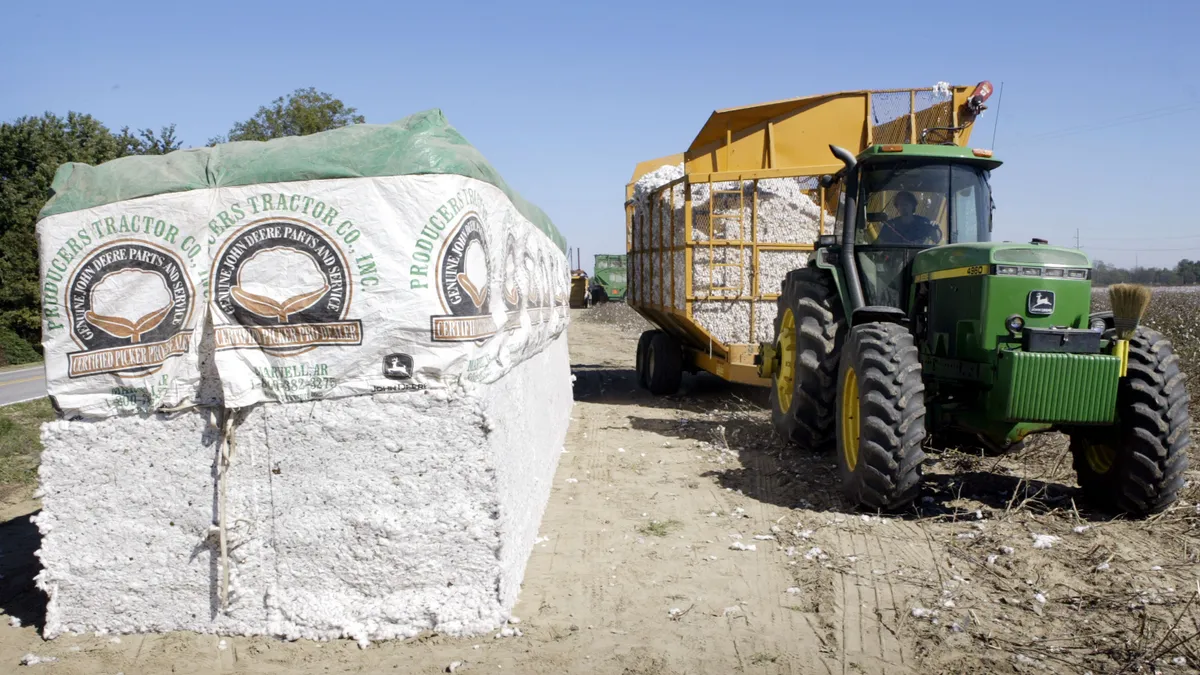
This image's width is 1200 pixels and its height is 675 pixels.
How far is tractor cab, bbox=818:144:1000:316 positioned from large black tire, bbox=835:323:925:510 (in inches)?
48.9

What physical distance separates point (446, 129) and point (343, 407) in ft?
4.76

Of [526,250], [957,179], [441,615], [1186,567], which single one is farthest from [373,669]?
[957,179]

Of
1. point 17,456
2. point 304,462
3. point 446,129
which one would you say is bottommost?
point 17,456

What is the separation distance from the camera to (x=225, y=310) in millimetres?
3947

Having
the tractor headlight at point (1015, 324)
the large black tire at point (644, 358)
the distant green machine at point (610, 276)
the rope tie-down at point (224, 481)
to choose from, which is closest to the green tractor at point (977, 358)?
the tractor headlight at point (1015, 324)

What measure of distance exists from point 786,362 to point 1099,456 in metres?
2.70

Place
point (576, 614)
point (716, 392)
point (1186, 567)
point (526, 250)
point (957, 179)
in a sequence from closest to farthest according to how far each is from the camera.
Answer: point (576, 614) < point (1186, 567) < point (526, 250) < point (957, 179) < point (716, 392)

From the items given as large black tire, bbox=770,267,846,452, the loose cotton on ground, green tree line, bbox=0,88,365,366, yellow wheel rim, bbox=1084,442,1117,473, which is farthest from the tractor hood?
green tree line, bbox=0,88,365,366

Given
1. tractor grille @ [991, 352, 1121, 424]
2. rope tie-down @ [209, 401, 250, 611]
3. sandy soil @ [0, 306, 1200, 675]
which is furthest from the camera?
tractor grille @ [991, 352, 1121, 424]

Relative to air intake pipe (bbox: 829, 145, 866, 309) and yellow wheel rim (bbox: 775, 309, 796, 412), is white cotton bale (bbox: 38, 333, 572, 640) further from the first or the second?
yellow wheel rim (bbox: 775, 309, 796, 412)

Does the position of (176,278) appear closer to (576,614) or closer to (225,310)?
(225,310)

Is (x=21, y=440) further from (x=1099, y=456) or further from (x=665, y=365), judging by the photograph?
(x=1099, y=456)

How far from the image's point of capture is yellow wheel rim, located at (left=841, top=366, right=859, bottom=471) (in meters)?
6.08

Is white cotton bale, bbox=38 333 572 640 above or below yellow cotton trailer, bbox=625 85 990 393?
below
